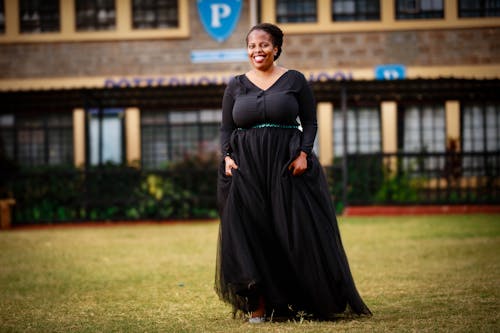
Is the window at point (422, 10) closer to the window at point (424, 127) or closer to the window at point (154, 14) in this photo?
the window at point (424, 127)

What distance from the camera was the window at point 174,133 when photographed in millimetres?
25422

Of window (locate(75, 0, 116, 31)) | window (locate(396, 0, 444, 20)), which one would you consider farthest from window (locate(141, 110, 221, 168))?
window (locate(396, 0, 444, 20))

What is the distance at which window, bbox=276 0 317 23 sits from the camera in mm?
25875

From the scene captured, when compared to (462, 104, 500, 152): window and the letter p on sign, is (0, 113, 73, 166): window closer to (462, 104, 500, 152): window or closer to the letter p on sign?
the letter p on sign

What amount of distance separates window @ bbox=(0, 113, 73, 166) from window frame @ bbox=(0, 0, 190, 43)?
2231mm

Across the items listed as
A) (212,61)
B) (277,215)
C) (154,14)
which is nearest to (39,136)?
(154,14)

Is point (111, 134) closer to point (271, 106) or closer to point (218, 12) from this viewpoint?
point (218, 12)

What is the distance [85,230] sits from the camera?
18047mm

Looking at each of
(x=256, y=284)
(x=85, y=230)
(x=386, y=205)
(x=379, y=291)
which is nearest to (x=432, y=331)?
(x=256, y=284)

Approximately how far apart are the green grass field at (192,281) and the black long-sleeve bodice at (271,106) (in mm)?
1373

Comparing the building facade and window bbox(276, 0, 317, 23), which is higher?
window bbox(276, 0, 317, 23)

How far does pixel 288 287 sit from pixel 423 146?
19249 mm

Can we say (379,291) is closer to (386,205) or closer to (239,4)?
(386,205)

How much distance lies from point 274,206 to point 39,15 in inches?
838
